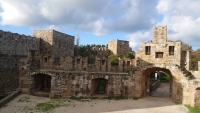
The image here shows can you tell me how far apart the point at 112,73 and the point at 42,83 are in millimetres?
7901

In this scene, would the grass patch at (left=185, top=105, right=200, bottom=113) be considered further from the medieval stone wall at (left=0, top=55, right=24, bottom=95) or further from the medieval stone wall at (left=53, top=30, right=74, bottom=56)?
the medieval stone wall at (left=53, top=30, right=74, bottom=56)

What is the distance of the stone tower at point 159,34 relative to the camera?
70.0 ft

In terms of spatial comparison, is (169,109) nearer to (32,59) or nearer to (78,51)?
(32,59)

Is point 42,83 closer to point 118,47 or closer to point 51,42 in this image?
point 51,42

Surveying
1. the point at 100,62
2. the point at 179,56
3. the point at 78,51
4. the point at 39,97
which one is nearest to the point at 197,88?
the point at 179,56

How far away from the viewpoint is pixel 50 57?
21.0 meters

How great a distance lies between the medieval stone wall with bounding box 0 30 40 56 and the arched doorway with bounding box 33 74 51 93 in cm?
414

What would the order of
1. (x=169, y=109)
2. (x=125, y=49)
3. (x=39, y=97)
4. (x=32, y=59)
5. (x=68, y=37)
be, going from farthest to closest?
(x=125, y=49) < (x=68, y=37) < (x=32, y=59) < (x=39, y=97) < (x=169, y=109)

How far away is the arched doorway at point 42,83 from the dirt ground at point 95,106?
1913 mm

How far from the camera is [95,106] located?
16.3 meters

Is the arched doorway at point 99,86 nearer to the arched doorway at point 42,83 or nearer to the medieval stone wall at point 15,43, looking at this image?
the arched doorway at point 42,83

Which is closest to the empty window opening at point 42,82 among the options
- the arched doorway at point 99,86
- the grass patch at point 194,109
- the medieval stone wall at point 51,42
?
the medieval stone wall at point 51,42

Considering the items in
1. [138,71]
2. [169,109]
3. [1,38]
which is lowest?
[169,109]

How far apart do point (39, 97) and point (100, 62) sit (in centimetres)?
672
